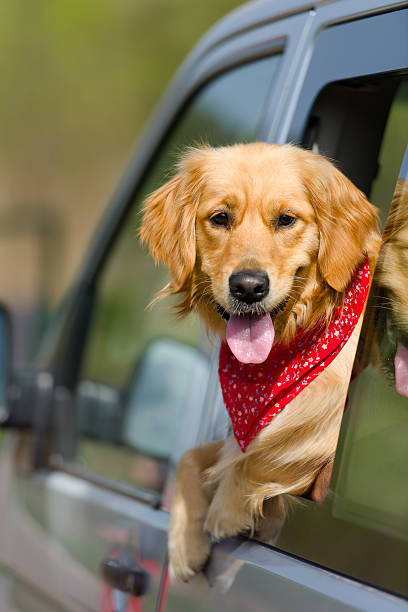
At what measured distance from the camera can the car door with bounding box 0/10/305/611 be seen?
85.4 inches

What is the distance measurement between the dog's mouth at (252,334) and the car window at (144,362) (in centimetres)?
64

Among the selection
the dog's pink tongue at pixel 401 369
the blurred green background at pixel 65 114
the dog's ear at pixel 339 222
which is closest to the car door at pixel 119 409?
the dog's ear at pixel 339 222

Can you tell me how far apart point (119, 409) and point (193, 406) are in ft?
4.03

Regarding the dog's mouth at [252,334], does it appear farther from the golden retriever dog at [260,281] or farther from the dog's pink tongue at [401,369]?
the dog's pink tongue at [401,369]

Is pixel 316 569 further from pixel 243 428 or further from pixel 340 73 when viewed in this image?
pixel 340 73

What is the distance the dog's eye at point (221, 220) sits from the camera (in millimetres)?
1790

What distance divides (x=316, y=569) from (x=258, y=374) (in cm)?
44

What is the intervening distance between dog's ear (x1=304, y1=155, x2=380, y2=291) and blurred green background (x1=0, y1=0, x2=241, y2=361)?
36.1ft

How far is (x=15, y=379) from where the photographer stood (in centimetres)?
318

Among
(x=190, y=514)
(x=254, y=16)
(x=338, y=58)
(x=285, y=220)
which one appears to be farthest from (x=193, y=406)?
(x=254, y=16)

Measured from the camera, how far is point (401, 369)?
1.43m

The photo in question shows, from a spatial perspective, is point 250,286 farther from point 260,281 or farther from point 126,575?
point 126,575

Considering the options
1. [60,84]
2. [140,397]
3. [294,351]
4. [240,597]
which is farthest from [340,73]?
[60,84]

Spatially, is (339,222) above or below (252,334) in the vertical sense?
above
